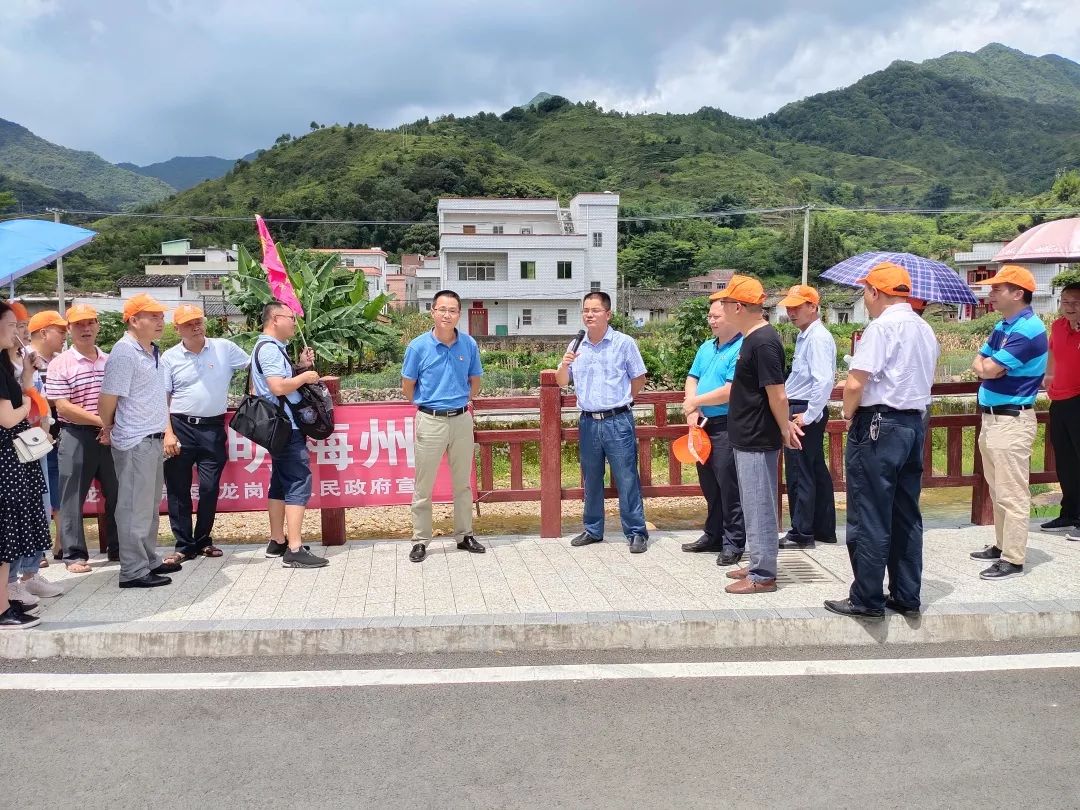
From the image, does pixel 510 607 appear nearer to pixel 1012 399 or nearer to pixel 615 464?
pixel 615 464

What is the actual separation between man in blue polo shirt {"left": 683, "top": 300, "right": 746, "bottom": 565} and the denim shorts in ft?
8.69

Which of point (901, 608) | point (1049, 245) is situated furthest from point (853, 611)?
point (1049, 245)

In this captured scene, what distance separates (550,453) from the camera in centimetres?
639

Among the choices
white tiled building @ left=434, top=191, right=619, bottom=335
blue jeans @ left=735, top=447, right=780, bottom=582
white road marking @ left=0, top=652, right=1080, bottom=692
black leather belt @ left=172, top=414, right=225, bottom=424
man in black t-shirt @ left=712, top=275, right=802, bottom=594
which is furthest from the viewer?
white tiled building @ left=434, top=191, right=619, bottom=335

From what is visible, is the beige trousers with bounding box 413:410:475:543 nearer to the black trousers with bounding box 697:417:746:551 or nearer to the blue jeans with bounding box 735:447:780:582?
the black trousers with bounding box 697:417:746:551

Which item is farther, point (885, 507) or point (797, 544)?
point (797, 544)

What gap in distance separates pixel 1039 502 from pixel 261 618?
340 inches

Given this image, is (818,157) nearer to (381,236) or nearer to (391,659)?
(381,236)

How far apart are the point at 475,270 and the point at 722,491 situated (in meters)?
53.0

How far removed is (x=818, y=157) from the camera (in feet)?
474

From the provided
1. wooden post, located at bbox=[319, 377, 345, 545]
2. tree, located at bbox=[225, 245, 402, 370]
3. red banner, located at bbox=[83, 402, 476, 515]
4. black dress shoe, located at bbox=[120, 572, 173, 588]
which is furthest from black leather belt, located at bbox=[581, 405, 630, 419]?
tree, located at bbox=[225, 245, 402, 370]

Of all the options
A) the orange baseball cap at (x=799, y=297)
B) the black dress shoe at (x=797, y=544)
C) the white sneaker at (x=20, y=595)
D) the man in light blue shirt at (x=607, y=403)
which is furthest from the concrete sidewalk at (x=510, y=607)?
Result: the orange baseball cap at (x=799, y=297)

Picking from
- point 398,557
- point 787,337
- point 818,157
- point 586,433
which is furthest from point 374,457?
point 818,157

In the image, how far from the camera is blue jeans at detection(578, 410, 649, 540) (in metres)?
6.18
